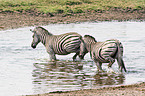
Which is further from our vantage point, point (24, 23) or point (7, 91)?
point (24, 23)

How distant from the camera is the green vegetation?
1347 inches

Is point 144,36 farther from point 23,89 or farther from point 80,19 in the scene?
point 23,89

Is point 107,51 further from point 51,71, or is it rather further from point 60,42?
point 60,42

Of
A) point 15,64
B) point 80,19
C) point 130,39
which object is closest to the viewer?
point 15,64

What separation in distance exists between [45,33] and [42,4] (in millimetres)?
20707

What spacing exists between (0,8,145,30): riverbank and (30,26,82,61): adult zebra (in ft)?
36.3

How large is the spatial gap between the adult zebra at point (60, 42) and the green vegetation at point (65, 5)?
17.6 m

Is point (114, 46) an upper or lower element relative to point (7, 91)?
upper

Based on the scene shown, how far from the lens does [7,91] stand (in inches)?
416

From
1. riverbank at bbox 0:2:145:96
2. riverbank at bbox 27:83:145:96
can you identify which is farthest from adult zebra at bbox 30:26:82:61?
riverbank at bbox 0:2:145:96

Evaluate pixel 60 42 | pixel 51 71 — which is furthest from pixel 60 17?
pixel 51 71

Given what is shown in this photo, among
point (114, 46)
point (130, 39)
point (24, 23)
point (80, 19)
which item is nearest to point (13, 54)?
point (114, 46)

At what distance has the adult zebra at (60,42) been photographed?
14781 millimetres

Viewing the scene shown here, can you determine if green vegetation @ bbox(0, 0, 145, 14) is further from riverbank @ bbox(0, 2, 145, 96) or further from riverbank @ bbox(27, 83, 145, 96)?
riverbank @ bbox(27, 83, 145, 96)
